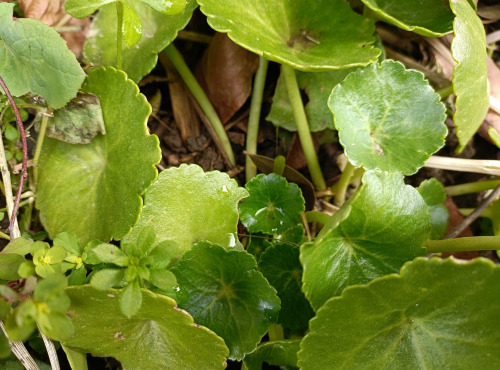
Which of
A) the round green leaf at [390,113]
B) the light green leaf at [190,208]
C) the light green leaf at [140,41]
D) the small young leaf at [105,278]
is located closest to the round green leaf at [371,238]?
the round green leaf at [390,113]

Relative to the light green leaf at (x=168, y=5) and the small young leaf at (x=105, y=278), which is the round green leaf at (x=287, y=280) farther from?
the light green leaf at (x=168, y=5)

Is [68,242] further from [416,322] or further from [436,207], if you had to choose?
[436,207]

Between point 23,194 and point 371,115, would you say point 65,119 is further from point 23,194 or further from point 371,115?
point 371,115

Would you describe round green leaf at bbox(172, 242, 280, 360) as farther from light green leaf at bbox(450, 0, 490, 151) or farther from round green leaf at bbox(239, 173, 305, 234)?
light green leaf at bbox(450, 0, 490, 151)

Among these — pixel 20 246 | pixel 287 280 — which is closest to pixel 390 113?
pixel 287 280

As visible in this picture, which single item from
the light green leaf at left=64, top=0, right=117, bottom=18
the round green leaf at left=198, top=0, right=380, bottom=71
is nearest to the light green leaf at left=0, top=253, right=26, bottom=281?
the light green leaf at left=64, top=0, right=117, bottom=18
